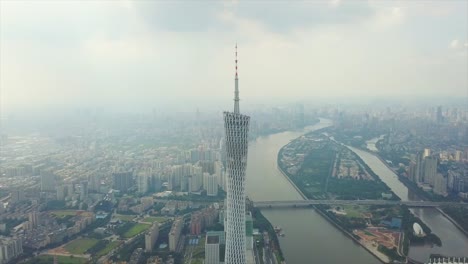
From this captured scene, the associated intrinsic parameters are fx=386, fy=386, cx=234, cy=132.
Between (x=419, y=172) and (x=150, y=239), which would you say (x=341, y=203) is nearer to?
(x=419, y=172)

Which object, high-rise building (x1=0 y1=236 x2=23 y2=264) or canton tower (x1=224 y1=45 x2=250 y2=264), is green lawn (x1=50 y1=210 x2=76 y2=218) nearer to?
high-rise building (x1=0 y1=236 x2=23 y2=264)

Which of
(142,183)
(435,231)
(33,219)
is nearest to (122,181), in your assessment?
(142,183)

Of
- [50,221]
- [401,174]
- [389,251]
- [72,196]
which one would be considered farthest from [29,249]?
[401,174]

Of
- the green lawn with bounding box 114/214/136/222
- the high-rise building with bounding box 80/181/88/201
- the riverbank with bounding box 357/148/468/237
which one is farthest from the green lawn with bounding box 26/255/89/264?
the riverbank with bounding box 357/148/468/237

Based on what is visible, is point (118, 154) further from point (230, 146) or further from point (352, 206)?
point (230, 146)

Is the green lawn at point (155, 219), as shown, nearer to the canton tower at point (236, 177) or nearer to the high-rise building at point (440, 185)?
the canton tower at point (236, 177)

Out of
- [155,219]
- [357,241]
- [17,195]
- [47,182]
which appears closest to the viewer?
[357,241]
